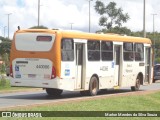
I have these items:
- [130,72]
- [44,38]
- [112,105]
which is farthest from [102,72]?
[112,105]

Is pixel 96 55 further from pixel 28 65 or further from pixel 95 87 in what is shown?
pixel 28 65

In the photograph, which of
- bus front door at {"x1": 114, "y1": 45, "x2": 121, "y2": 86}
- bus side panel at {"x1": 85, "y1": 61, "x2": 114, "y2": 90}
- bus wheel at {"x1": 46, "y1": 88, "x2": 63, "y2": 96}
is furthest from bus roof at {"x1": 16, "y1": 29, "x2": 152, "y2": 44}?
bus wheel at {"x1": 46, "y1": 88, "x2": 63, "y2": 96}

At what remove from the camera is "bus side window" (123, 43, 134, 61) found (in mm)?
27645

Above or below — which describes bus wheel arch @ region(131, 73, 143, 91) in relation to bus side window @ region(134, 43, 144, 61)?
below

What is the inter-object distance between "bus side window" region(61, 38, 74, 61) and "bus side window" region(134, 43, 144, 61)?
22.3ft

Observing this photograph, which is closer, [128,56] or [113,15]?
[128,56]

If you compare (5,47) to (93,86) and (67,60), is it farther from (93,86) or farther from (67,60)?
(67,60)

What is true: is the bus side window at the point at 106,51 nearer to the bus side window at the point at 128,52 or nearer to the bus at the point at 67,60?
the bus at the point at 67,60

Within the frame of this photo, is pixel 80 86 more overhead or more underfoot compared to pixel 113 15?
more underfoot

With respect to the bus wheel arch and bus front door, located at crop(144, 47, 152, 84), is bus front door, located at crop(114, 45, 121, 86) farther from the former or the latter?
bus front door, located at crop(144, 47, 152, 84)

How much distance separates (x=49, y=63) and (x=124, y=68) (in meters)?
6.66

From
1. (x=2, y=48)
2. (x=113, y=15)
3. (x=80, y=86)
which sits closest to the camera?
(x=80, y=86)

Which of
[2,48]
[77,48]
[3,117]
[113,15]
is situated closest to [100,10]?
[113,15]

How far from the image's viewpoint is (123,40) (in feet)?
90.2
